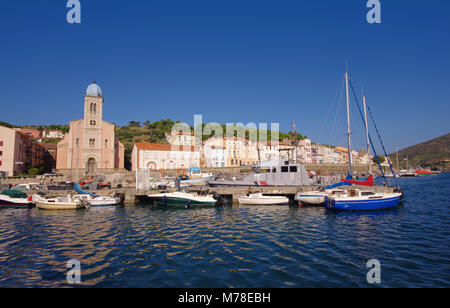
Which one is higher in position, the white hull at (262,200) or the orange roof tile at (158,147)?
the orange roof tile at (158,147)

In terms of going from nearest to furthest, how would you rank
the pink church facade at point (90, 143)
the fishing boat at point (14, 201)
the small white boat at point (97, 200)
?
the small white boat at point (97, 200)
the fishing boat at point (14, 201)
the pink church facade at point (90, 143)

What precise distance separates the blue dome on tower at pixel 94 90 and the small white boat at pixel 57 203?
41301 mm

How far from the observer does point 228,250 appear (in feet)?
39.1

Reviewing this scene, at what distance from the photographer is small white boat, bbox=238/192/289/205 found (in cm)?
2686

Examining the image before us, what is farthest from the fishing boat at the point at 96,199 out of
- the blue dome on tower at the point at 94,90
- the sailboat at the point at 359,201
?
the blue dome on tower at the point at 94,90

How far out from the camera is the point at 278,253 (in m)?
11.4

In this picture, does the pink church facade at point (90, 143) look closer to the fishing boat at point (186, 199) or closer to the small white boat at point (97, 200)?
the small white boat at point (97, 200)

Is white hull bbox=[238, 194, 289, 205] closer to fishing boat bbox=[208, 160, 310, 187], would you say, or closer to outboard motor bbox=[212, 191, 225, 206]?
outboard motor bbox=[212, 191, 225, 206]

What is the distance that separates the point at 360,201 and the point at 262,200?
9.91 metres

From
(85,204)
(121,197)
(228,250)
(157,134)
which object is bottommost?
(228,250)

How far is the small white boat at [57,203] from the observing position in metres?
24.7

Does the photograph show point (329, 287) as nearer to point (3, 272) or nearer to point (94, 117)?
point (3, 272)

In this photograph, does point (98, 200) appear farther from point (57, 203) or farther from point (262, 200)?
point (262, 200)

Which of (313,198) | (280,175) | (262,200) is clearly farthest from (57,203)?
(313,198)
